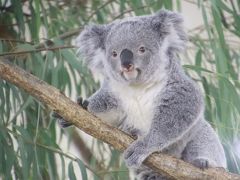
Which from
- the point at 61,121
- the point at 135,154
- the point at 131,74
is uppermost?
the point at 131,74

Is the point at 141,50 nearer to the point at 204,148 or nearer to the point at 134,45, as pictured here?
the point at 134,45

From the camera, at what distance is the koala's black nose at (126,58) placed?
98.0 inches

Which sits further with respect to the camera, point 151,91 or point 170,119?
point 151,91

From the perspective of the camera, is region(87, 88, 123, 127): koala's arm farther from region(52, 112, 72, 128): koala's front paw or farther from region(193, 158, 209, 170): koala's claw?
region(193, 158, 209, 170): koala's claw

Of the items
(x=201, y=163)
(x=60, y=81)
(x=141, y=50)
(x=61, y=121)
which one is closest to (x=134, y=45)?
(x=141, y=50)

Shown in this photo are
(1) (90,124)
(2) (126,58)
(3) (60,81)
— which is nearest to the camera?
(1) (90,124)

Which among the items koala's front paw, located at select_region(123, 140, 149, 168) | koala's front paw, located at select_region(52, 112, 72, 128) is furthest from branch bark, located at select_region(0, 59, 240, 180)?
koala's front paw, located at select_region(52, 112, 72, 128)

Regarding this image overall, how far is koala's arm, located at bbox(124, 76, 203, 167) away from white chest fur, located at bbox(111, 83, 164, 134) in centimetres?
5

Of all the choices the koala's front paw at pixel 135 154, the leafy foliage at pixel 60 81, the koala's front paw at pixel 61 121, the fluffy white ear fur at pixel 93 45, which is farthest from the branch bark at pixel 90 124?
the fluffy white ear fur at pixel 93 45

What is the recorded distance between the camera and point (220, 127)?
278 cm

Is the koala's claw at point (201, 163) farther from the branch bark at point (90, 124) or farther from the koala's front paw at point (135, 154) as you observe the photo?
the koala's front paw at point (135, 154)

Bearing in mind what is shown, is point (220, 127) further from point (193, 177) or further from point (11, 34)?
point (11, 34)

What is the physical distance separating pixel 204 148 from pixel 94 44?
65cm

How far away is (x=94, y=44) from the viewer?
110 inches
